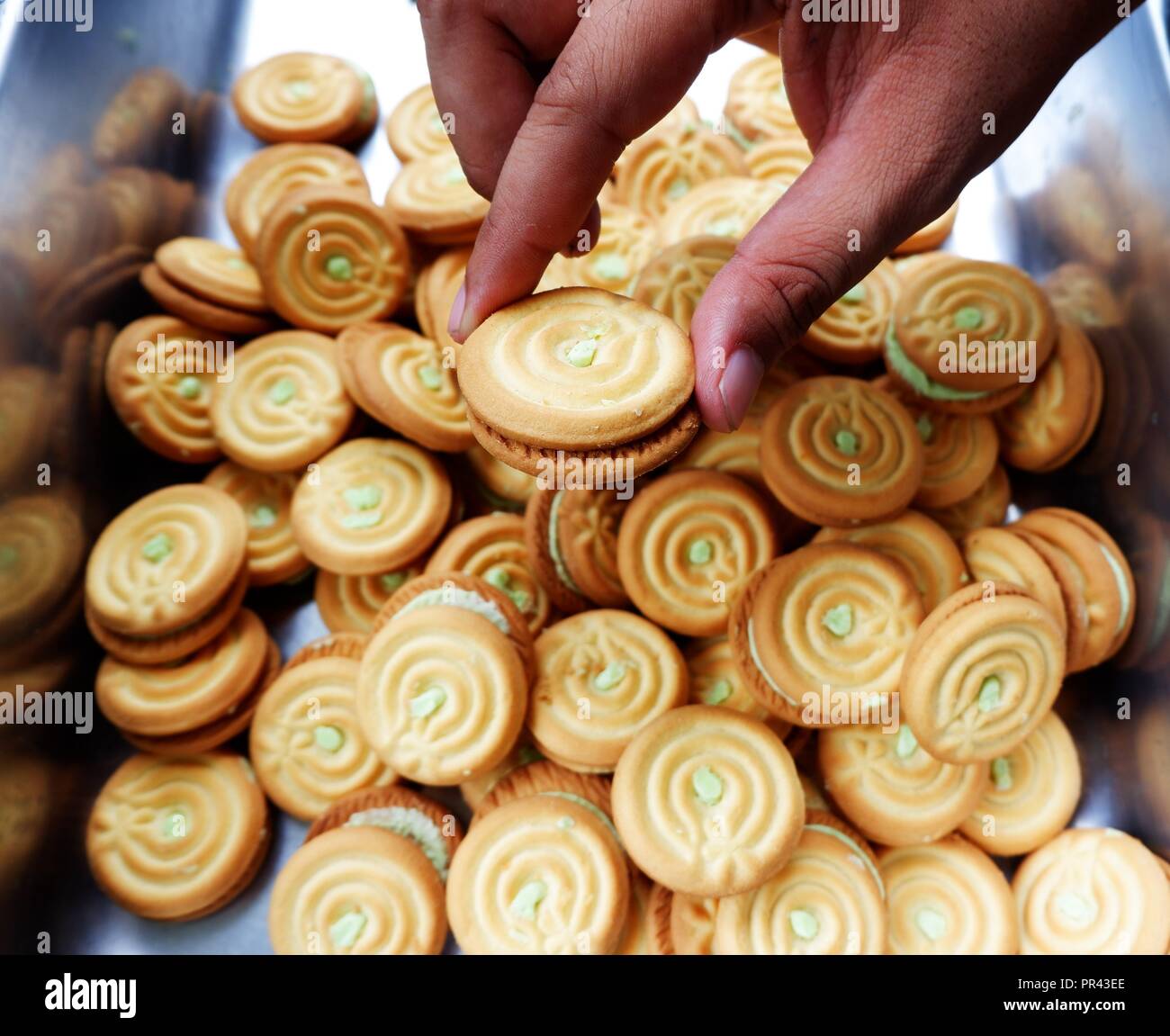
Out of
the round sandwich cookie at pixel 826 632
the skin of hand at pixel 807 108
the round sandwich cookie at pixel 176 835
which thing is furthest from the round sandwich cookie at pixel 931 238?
the round sandwich cookie at pixel 176 835

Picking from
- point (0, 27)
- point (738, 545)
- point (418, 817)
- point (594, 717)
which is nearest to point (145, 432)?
point (0, 27)

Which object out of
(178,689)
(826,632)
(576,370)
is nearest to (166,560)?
(178,689)

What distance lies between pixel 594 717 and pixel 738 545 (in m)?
0.45

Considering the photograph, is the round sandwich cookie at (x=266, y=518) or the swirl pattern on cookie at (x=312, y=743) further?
the round sandwich cookie at (x=266, y=518)

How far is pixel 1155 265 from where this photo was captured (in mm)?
1834

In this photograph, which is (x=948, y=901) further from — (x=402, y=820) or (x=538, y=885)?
(x=402, y=820)

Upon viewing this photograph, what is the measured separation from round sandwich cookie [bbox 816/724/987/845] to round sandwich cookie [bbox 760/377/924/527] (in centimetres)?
42

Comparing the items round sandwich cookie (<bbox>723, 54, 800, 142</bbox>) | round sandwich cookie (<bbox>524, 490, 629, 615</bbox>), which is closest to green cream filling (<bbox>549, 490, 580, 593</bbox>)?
round sandwich cookie (<bbox>524, 490, 629, 615</bbox>)

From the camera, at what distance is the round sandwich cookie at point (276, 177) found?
7.18 ft

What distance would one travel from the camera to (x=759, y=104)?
2445 millimetres

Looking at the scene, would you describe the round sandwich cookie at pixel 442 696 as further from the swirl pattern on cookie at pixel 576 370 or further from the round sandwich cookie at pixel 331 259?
the round sandwich cookie at pixel 331 259

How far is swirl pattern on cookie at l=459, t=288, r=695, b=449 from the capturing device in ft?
3.69

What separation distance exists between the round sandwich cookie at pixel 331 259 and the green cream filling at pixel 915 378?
1119 millimetres
